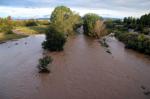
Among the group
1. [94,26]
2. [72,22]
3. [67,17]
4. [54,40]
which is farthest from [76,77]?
[67,17]

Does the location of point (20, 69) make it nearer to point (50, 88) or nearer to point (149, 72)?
point (50, 88)

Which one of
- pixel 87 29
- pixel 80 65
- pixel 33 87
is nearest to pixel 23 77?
pixel 33 87

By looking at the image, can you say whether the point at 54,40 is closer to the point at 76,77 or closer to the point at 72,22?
the point at 76,77

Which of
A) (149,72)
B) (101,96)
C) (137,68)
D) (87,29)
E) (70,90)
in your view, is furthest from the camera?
(87,29)

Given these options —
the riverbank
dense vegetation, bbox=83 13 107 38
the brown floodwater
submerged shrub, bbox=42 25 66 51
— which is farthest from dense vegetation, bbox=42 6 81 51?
the riverbank

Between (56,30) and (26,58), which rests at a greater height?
(56,30)

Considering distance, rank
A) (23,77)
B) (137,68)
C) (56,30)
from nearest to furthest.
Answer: (23,77) < (137,68) < (56,30)

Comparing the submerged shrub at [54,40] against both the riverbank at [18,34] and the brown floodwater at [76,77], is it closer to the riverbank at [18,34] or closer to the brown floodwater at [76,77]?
the brown floodwater at [76,77]
